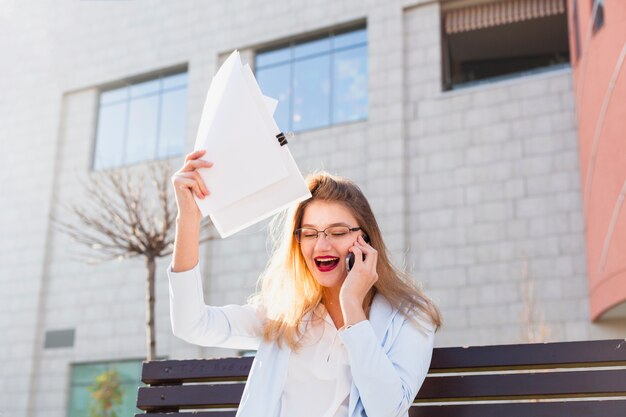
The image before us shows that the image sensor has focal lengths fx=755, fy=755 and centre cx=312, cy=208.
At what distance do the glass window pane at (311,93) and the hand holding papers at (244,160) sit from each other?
12.1m

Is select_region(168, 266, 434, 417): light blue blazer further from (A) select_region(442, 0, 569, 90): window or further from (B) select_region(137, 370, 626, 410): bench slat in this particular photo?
(A) select_region(442, 0, 569, 90): window

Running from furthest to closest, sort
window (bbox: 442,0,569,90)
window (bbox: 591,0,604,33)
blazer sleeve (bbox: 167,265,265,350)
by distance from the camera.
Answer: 1. window (bbox: 442,0,569,90)
2. window (bbox: 591,0,604,33)
3. blazer sleeve (bbox: 167,265,265,350)

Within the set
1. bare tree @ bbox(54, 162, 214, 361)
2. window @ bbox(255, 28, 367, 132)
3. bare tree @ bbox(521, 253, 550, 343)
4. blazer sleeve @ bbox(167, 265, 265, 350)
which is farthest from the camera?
window @ bbox(255, 28, 367, 132)

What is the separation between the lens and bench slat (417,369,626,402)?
2600 mm

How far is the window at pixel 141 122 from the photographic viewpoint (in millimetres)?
15836

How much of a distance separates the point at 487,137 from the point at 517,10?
92.9 inches

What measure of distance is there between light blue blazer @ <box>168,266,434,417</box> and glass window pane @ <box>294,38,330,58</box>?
12295mm

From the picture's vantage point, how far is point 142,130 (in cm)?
1623

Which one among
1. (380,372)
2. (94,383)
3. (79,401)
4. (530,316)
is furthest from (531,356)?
(79,401)

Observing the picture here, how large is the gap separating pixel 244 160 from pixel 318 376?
32.2 inches

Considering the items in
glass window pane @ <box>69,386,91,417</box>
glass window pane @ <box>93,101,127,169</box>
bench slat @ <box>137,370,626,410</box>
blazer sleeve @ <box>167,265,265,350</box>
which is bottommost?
glass window pane @ <box>69,386,91,417</box>

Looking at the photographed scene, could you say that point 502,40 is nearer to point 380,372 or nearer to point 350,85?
point 350,85

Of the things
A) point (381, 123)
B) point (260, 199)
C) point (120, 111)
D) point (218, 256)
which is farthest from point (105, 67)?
point (260, 199)

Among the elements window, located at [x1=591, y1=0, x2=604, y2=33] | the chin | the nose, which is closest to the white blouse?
the chin
